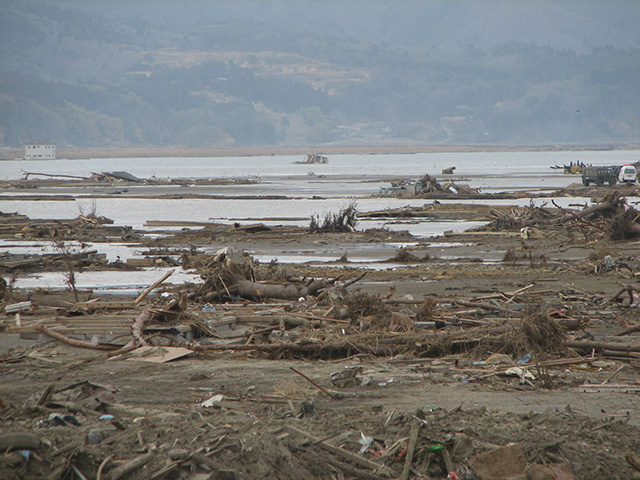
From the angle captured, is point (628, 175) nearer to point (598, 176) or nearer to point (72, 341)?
point (598, 176)

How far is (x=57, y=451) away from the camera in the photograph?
5.16 metres

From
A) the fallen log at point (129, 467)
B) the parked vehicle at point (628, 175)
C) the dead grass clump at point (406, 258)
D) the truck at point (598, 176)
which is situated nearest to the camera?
the fallen log at point (129, 467)

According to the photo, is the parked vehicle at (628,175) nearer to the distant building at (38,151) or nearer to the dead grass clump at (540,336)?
the dead grass clump at (540,336)

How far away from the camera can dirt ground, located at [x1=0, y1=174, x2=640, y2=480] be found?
17.5 ft

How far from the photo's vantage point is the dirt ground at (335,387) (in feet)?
17.5

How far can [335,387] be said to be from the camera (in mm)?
7266

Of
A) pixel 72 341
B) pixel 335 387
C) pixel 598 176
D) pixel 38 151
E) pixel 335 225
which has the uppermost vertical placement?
pixel 38 151

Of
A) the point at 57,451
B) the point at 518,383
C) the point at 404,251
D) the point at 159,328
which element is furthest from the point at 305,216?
the point at 57,451

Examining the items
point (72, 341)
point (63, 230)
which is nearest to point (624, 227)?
point (72, 341)

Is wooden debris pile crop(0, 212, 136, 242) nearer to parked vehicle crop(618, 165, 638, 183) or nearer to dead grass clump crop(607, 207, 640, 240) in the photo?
dead grass clump crop(607, 207, 640, 240)

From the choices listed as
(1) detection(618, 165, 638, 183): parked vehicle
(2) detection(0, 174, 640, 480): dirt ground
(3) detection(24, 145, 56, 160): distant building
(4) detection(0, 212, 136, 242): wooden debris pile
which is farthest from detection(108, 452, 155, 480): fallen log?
(3) detection(24, 145, 56, 160): distant building

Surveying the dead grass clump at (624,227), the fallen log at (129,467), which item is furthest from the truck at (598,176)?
the fallen log at (129,467)

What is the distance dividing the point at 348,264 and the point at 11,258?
26.6ft

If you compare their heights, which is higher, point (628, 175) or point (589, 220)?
point (628, 175)
